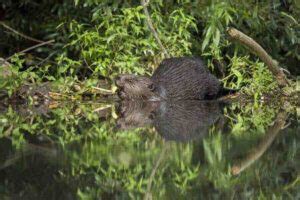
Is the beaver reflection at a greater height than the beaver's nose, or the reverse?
the beaver's nose

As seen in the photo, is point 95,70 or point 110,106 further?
point 95,70

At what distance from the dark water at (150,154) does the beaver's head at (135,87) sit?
1.03 metres

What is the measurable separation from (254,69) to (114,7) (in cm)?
189

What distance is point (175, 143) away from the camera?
18.4 feet

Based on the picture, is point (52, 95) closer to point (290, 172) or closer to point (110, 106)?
point (110, 106)

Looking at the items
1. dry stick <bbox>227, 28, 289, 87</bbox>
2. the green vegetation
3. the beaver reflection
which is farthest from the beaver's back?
dry stick <bbox>227, 28, 289, 87</bbox>

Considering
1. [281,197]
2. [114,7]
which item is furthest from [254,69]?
[281,197]

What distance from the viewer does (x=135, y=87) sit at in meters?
9.28

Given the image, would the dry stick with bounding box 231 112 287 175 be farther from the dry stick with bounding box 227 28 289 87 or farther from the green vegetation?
the dry stick with bounding box 227 28 289 87

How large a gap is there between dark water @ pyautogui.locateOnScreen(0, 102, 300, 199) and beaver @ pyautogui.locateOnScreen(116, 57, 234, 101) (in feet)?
3.59

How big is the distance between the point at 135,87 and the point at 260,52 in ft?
4.68

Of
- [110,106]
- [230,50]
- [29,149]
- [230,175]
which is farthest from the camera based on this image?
[230,50]

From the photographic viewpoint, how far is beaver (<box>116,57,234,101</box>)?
9320 mm

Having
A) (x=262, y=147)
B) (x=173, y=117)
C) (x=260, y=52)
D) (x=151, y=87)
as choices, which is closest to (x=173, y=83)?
(x=151, y=87)
